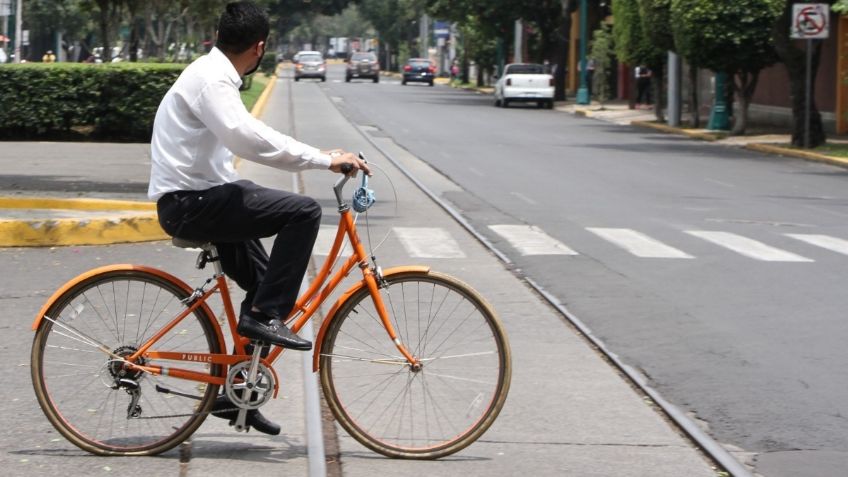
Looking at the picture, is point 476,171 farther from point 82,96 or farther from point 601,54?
point 601,54

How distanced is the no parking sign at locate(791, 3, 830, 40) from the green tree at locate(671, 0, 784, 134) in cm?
387

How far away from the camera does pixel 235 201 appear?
5258mm

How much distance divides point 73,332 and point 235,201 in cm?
84

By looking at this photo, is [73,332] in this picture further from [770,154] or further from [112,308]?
[770,154]

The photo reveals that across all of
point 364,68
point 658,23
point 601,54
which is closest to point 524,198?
point 658,23

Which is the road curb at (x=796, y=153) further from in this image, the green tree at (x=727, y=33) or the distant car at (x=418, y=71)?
the distant car at (x=418, y=71)

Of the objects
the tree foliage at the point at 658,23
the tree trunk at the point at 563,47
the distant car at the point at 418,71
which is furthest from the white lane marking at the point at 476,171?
the distant car at the point at 418,71

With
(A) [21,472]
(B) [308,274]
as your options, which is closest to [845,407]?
(A) [21,472]

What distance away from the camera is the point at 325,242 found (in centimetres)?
1279

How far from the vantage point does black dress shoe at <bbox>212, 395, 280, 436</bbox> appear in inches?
219

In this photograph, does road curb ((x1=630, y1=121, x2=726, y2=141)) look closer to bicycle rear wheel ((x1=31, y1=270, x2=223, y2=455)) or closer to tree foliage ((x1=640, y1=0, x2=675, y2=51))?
tree foliage ((x1=640, y1=0, x2=675, y2=51))

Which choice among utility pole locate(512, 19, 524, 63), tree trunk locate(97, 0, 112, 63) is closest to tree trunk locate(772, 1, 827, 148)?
tree trunk locate(97, 0, 112, 63)


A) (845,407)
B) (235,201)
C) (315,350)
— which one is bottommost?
(845,407)

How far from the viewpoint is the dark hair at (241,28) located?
532 centimetres
